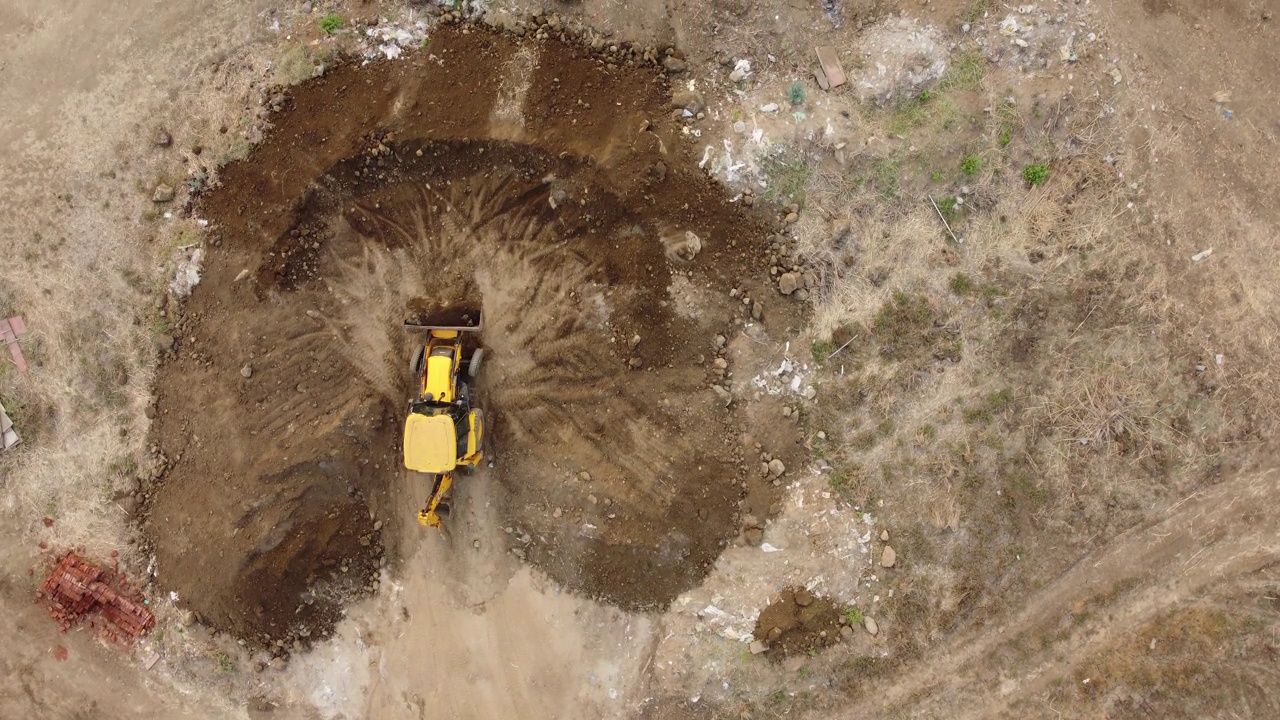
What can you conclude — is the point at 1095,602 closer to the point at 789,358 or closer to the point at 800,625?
the point at 800,625

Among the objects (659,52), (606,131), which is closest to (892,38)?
(659,52)

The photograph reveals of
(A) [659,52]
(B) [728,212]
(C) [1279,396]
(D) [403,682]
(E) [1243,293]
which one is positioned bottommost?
(D) [403,682]

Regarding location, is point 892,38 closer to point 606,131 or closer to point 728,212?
point 728,212

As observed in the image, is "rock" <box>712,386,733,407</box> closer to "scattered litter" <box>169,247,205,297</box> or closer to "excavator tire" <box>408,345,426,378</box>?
"excavator tire" <box>408,345,426,378</box>

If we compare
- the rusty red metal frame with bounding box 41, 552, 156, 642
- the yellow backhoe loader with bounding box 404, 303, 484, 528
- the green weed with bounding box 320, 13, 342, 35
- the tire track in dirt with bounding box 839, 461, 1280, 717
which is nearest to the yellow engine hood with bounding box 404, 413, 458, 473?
the yellow backhoe loader with bounding box 404, 303, 484, 528

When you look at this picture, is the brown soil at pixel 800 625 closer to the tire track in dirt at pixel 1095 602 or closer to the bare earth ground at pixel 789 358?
the bare earth ground at pixel 789 358

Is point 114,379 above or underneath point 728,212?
underneath

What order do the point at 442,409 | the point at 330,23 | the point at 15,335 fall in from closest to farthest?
the point at 442,409 → the point at 330,23 → the point at 15,335

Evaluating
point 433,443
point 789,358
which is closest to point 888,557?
point 789,358
